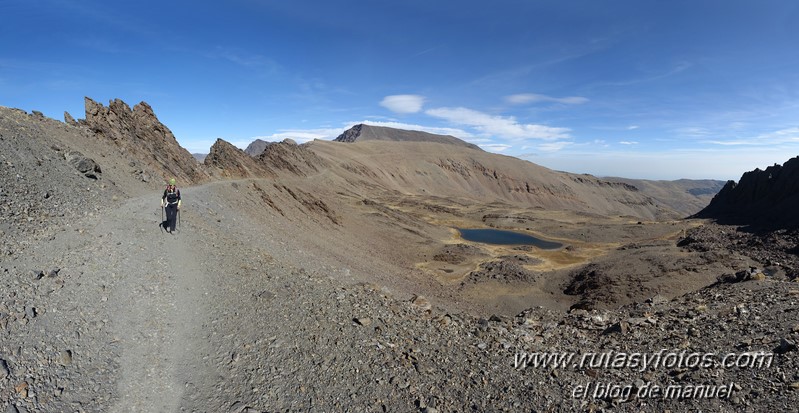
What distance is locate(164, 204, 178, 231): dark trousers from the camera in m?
17.3

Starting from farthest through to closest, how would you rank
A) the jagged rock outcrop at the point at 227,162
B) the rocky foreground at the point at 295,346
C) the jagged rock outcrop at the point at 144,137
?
the jagged rock outcrop at the point at 227,162 → the jagged rock outcrop at the point at 144,137 → the rocky foreground at the point at 295,346

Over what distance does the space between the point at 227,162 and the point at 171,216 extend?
44526mm

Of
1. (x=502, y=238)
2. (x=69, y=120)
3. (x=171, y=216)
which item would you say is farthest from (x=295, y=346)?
(x=502, y=238)

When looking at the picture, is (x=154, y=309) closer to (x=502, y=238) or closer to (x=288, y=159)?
(x=502, y=238)

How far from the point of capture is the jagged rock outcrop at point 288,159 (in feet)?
275

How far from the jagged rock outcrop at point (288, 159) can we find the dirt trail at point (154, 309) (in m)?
63.9

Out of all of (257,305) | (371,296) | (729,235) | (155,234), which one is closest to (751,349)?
(371,296)

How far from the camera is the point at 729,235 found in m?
48.7

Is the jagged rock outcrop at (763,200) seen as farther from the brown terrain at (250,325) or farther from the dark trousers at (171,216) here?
the dark trousers at (171,216)

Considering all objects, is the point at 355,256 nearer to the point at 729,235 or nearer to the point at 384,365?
the point at 384,365

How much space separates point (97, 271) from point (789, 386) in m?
19.4

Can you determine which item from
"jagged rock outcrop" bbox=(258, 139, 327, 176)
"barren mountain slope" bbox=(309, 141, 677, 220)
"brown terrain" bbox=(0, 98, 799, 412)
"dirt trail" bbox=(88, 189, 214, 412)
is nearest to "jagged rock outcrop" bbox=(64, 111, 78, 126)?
"brown terrain" bbox=(0, 98, 799, 412)

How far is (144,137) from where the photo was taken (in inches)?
1683

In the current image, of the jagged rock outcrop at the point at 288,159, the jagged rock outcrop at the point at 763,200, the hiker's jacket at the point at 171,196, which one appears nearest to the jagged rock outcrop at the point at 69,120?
the hiker's jacket at the point at 171,196
